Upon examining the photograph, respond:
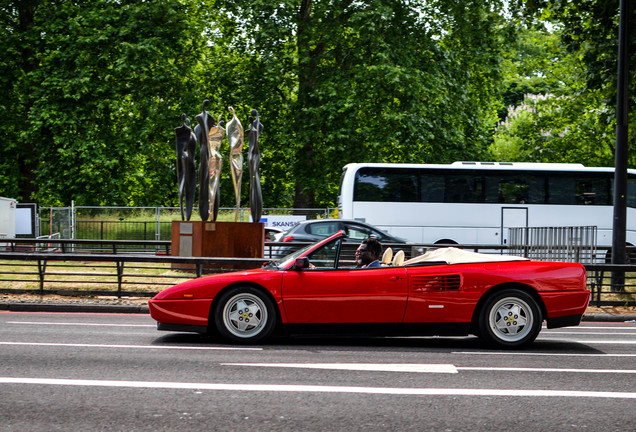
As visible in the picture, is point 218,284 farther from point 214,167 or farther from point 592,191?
point 592,191

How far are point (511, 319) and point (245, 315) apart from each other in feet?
9.54

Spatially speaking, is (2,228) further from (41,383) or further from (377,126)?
(41,383)

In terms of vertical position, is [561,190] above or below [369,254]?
above

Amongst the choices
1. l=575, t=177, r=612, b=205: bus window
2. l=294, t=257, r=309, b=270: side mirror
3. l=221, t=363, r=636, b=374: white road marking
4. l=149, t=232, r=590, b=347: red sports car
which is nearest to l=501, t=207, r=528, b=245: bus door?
l=575, t=177, r=612, b=205: bus window

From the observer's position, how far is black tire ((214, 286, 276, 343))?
8.46 metres

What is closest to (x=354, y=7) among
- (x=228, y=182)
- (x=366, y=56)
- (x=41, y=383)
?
(x=366, y=56)

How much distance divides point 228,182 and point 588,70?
91.3ft

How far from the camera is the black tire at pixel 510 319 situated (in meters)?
8.47

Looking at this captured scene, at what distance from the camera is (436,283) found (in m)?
8.44

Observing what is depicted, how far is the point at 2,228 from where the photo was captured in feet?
107

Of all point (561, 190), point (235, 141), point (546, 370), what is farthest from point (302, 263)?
point (561, 190)

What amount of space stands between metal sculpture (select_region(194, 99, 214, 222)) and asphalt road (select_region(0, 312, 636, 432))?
9.79m

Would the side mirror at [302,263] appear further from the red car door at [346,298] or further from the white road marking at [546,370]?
the white road marking at [546,370]

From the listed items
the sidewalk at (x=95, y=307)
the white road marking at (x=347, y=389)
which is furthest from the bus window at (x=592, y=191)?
the white road marking at (x=347, y=389)
